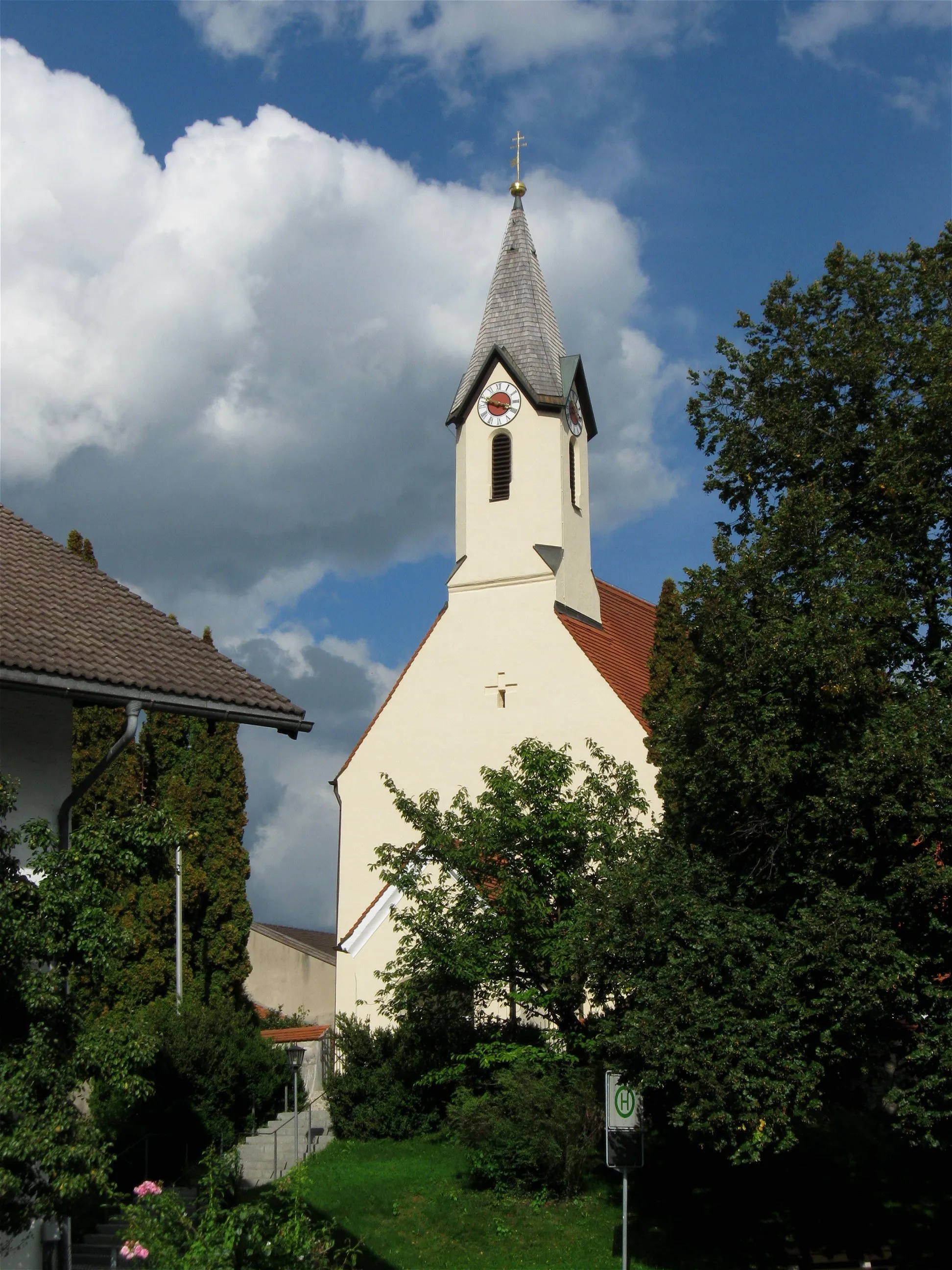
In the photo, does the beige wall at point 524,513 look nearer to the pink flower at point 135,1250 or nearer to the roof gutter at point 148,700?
the roof gutter at point 148,700

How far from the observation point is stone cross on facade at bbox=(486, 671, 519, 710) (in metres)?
29.5

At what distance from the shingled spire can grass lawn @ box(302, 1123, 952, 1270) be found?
58.4 ft

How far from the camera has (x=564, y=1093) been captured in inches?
729

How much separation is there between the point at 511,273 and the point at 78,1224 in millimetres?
24876

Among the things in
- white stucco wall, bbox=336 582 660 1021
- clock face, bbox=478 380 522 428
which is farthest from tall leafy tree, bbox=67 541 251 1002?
clock face, bbox=478 380 522 428

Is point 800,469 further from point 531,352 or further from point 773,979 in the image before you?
point 531,352

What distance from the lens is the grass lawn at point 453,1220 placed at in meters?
16.9

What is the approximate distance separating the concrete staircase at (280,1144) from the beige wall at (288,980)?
17096 millimetres

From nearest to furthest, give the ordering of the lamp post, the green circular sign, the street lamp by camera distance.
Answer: the green circular sign
the street lamp
the lamp post

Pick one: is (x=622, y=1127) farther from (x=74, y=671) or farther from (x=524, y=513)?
(x=524, y=513)

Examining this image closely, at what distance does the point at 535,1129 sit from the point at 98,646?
1073cm

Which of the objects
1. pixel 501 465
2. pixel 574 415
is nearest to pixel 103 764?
pixel 501 465

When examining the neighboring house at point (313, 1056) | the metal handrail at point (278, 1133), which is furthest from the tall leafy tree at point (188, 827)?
the metal handrail at point (278, 1133)

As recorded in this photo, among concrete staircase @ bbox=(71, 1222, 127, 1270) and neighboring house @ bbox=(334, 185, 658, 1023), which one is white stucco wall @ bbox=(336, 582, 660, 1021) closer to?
neighboring house @ bbox=(334, 185, 658, 1023)
